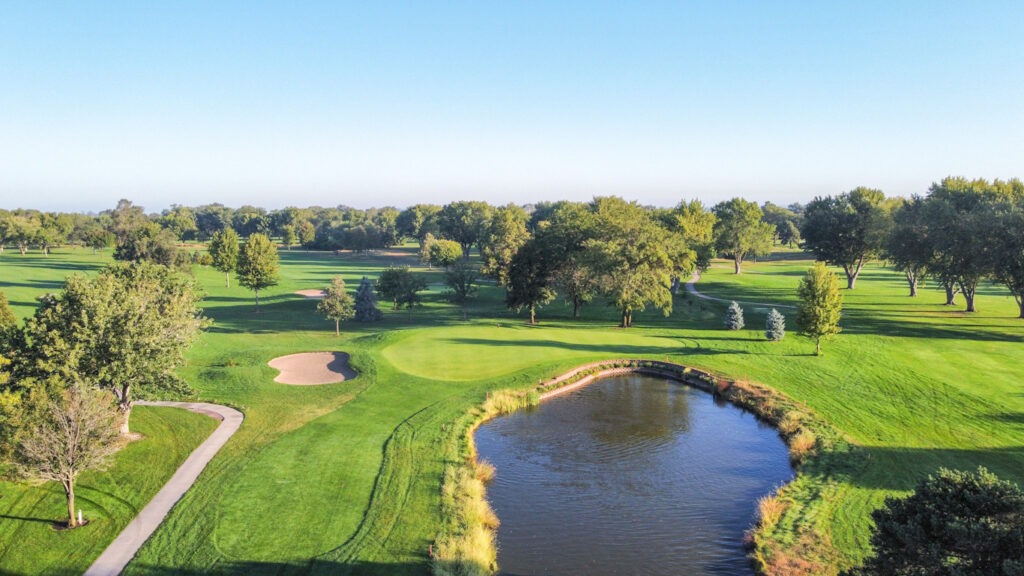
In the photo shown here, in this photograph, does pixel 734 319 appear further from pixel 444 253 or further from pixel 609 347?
pixel 444 253

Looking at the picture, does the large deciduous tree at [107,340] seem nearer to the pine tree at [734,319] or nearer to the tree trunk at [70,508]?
the tree trunk at [70,508]

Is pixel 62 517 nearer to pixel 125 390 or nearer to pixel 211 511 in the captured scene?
pixel 211 511

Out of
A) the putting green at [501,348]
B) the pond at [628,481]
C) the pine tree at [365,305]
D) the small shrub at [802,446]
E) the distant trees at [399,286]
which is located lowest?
the pond at [628,481]

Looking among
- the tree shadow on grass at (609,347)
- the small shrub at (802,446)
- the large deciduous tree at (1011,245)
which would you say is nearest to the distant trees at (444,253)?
the tree shadow on grass at (609,347)

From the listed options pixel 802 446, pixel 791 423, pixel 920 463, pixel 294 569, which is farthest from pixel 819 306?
pixel 294 569

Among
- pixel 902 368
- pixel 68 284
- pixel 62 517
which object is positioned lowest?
pixel 62 517

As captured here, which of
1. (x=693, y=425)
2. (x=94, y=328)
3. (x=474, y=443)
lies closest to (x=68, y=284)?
(x=94, y=328)
